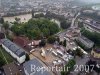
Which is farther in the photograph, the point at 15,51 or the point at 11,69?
the point at 15,51

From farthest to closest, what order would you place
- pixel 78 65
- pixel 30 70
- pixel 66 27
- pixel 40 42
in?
pixel 66 27
pixel 40 42
pixel 78 65
pixel 30 70

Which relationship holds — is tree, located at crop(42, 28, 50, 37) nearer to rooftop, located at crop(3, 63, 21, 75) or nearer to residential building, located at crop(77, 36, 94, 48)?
residential building, located at crop(77, 36, 94, 48)

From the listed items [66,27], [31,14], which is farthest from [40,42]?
[31,14]

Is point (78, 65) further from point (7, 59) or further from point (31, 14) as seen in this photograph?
point (31, 14)

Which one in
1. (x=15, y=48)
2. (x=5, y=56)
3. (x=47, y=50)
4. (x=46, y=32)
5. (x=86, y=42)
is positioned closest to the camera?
(x=15, y=48)

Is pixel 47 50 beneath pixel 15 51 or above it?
beneath

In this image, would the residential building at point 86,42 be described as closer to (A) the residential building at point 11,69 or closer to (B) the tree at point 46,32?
(B) the tree at point 46,32

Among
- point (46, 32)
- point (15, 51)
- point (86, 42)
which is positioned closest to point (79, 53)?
point (86, 42)

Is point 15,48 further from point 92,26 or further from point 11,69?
point 92,26

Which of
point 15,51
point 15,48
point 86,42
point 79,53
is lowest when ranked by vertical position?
point 79,53

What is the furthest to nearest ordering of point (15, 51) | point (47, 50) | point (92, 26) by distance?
1. point (92, 26)
2. point (47, 50)
3. point (15, 51)

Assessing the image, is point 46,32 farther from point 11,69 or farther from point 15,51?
point 11,69
